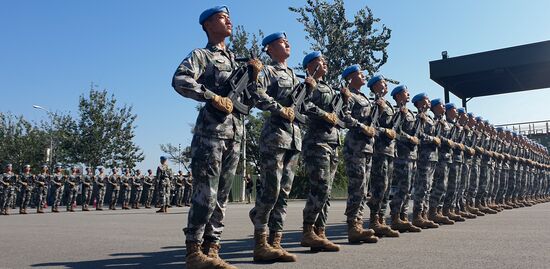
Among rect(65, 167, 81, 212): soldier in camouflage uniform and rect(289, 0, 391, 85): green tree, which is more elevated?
rect(289, 0, 391, 85): green tree

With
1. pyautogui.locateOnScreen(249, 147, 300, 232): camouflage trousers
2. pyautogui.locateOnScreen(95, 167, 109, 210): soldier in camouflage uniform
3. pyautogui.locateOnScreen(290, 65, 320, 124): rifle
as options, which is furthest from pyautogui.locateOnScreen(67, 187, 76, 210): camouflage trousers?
pyautogui.locateOnScreen(290, 65, 320, 124): rifle

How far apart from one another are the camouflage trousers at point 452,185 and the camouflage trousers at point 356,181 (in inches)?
165

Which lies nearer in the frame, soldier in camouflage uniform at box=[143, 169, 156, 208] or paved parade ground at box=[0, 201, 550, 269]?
paved parade ground at box=[0, 201, 550, 269]

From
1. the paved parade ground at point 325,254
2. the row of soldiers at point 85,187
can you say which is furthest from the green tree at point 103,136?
the paved parade ground at point 325,254

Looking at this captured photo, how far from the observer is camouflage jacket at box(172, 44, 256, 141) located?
3955 mm

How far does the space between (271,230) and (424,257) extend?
1585mm

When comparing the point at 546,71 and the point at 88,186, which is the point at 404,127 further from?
the point at 546,71

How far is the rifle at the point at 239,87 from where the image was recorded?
4.25 metres

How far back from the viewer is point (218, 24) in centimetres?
444

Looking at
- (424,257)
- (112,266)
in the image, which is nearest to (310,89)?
(424,257)

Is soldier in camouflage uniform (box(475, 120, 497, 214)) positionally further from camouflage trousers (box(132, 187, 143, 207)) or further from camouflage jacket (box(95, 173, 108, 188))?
camouflage jacket (box(95, 173, 108, 188))

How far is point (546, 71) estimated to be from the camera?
29.4 m

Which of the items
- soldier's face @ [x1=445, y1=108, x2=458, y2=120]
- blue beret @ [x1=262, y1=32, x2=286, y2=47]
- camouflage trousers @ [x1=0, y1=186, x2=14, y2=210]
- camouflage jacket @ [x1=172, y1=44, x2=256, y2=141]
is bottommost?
camouflage trousers @ [x1=0, y1=186, x2=14, y2=210]

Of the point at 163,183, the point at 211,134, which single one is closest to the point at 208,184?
the point at 211,134
